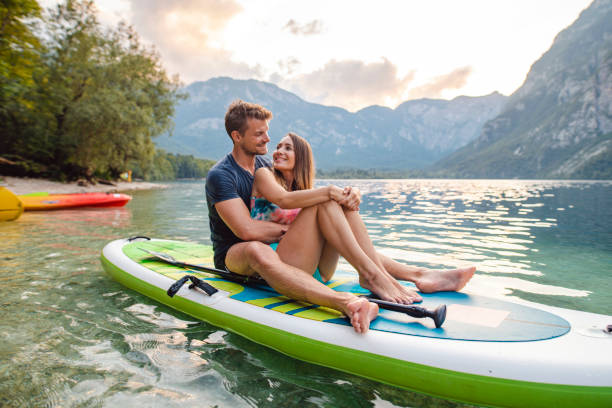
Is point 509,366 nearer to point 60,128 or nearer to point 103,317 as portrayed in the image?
point 103,317

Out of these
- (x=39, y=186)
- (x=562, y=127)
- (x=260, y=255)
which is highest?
(x=562, y=127)

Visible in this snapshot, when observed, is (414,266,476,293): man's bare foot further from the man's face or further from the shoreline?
the shoreline

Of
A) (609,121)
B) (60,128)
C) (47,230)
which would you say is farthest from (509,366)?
(609,121)

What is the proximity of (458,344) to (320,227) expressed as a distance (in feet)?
4.41

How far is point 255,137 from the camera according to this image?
350 cm

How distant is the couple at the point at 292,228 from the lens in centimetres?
304

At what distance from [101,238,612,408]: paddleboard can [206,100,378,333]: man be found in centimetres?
17

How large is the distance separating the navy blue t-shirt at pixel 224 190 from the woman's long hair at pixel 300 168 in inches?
13.4

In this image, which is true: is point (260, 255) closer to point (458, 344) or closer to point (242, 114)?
point (242, 114)

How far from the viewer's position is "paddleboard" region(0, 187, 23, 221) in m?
10.0

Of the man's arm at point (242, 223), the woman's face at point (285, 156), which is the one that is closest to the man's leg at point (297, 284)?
the man's arm at point (242, 223)

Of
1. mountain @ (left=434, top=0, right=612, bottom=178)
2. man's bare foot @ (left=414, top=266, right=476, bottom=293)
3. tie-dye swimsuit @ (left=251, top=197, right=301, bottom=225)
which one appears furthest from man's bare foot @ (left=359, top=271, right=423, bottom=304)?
mountain @ (left=434, top=0, right=612, bottom=178)

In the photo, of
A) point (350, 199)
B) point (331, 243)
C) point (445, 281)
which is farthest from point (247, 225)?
point (445, 281)

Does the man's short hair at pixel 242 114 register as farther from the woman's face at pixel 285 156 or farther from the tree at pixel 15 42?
the tree at pixel 15 42
